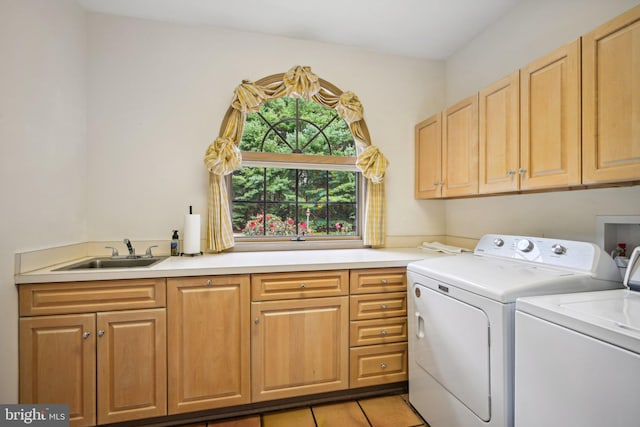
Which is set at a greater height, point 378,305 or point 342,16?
point 342,16

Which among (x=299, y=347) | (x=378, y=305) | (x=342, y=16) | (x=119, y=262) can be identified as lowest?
(x=299, y=347)

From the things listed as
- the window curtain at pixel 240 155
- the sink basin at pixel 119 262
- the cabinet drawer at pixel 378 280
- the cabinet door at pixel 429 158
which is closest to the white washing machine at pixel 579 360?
the cabinet drawer at pixel 378 280

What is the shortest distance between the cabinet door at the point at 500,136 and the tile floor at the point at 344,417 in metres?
1.50

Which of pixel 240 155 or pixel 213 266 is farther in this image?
pixel 240 155

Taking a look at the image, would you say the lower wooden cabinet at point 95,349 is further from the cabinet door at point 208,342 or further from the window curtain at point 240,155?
the window curtain at point 240,155

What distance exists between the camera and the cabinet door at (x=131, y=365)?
1610 mm

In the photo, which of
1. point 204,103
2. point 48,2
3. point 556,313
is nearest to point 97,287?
point 204,103

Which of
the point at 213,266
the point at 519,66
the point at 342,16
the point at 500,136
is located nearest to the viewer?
the point at 213,266

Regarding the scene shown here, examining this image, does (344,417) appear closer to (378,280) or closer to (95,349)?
(378,280)

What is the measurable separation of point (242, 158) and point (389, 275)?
148 centimetres

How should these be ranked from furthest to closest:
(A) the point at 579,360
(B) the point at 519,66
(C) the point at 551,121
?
(B) the point at 519,66 → (C) the point at 551,121 → (A) the point at 579,360

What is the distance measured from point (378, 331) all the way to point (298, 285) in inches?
25.1

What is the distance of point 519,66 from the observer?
2100mm

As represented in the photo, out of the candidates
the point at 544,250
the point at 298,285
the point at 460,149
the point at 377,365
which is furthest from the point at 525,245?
the point at 298,285
